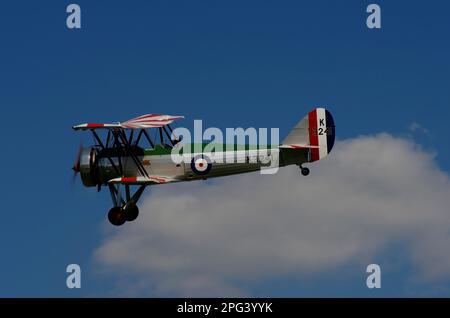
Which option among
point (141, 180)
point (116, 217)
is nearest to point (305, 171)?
point (141, 180)

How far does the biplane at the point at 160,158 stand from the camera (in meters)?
37.9

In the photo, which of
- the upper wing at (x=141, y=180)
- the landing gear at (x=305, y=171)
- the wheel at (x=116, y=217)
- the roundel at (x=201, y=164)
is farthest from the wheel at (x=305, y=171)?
the wheel at (x=116, y=217)

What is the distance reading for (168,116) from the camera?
38.7m

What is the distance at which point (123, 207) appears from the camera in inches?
1531

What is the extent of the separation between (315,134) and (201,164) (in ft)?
13.3

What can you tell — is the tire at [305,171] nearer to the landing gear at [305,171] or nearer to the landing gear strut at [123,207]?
the landing gear at [305,171]

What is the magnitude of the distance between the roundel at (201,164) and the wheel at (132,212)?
108 inches

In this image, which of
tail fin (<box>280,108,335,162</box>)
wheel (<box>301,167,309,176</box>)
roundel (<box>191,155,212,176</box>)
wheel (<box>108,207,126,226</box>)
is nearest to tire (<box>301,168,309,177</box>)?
wheel (<box>301,167,309,176</box>)

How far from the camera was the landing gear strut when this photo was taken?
38625 millimetres

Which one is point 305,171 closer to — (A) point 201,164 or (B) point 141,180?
(A) point 201,164
